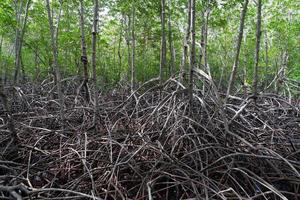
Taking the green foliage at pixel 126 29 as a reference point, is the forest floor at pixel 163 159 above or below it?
below

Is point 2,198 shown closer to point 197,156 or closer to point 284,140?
point 197,156

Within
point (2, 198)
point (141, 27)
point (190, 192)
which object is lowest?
point (190, 192)

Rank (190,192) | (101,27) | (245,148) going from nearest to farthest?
(190,192) < (245,148) < (101,27)

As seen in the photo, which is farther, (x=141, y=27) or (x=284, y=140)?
(x=141, y=27)

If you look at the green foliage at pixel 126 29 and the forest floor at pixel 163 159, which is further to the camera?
the green foliage at pixel 126 29

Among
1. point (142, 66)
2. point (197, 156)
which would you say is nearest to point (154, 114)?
point (197, 156)

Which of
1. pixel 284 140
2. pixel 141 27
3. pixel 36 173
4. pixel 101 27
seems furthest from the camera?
pixel 101 27

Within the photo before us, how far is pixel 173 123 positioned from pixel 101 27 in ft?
26.3

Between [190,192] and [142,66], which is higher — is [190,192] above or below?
below

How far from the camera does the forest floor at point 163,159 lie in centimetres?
167

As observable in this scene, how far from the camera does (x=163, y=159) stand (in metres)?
1.97

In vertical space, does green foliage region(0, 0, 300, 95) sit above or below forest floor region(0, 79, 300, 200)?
above

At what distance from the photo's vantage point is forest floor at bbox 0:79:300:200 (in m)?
1.67

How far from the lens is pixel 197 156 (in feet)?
6.44
